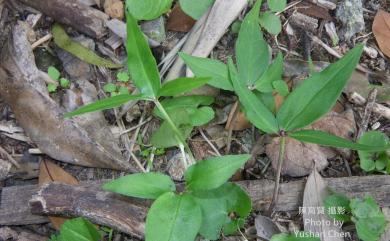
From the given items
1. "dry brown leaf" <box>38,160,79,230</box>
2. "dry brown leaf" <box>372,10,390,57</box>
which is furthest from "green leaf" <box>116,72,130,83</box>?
"dry brown leaf" <box>372,10,390,57</box>

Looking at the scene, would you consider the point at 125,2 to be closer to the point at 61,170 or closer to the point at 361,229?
the point at 61,170

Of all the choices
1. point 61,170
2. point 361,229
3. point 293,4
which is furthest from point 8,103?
point 361,229

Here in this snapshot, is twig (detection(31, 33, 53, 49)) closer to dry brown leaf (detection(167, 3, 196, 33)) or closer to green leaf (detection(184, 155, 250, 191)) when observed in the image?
dry brown leaf (detection(167, 3, 196, 33))

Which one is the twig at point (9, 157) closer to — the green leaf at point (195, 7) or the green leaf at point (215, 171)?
the green leaf at point (215, 171)

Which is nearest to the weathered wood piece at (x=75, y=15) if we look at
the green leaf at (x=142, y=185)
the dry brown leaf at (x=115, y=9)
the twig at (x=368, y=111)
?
the dry brown leaf at (x=115, y=9)

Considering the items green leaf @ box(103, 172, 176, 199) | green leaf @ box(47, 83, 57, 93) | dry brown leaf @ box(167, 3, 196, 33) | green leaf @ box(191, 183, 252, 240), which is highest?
dry brown leaf @ box(167, 3, 196, 33)

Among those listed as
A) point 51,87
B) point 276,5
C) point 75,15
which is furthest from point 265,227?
point 75,15
